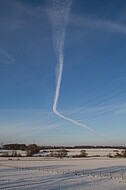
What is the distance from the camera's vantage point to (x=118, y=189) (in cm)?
2153

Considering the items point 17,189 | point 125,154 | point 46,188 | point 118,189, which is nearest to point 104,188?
point 118,189

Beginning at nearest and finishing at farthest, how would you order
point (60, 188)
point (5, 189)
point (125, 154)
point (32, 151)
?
point (5, 189), point (60, 188), point (125, 154), point (32, 151)

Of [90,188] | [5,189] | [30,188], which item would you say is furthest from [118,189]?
[5,189]

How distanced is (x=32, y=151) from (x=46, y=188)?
125244 millimetres

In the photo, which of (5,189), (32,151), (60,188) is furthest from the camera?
(32,151)

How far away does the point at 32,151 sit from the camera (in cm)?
14025

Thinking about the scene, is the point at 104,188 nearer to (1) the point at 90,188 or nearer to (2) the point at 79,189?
(1) the point at 90,188

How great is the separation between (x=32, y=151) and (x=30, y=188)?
125m

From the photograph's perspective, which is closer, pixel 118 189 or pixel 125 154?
pixel 118 189

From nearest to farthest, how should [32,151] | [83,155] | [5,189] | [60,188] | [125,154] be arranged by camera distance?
[5,189]
[60,188]
[125,154]
[83,155]
[32,151]

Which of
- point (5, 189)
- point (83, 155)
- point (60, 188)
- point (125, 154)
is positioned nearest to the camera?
point (5, 189)

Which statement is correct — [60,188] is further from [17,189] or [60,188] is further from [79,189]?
[17,189]

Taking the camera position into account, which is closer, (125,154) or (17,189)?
(17,189)

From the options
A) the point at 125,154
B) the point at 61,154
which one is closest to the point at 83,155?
the point at 61,154
